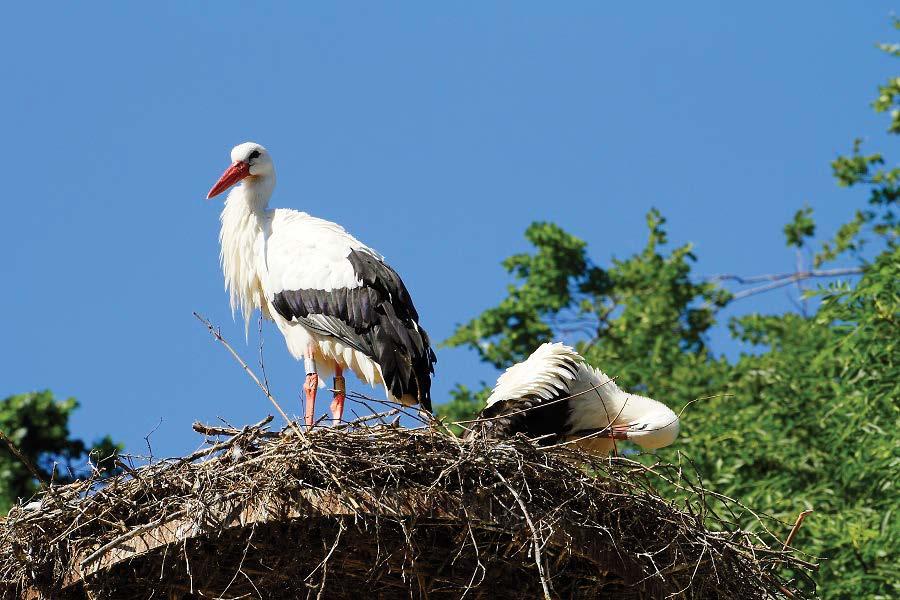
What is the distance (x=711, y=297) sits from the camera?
594 inches

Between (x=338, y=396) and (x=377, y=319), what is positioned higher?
(x=377, y=319)

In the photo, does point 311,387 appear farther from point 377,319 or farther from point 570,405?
point 570,405

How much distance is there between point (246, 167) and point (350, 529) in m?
3.41

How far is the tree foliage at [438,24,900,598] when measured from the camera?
9.54 metres

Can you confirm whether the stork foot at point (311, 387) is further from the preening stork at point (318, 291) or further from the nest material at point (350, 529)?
the nest material at point (350, 529)

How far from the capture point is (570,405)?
312 inches

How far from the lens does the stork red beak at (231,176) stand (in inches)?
311

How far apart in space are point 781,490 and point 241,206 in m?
4.89

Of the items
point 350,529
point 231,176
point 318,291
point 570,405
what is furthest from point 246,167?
point 350,529

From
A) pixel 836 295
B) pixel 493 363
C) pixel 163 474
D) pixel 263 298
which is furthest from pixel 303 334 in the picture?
pixel 493 363

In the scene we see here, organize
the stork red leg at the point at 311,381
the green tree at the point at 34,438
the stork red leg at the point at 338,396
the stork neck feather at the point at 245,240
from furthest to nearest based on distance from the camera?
the green tree at the point at 34,438
the stork neck feather at the point at 245,240
the stork red leg at the point at 311,381
the stork red leg at the point at 338,396

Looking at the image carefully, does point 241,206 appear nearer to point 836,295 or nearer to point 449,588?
point 449,588

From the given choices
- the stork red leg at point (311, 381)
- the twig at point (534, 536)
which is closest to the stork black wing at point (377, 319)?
the stork red leg at point (311, 381)

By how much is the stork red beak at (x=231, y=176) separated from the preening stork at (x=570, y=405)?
5.84 feet
